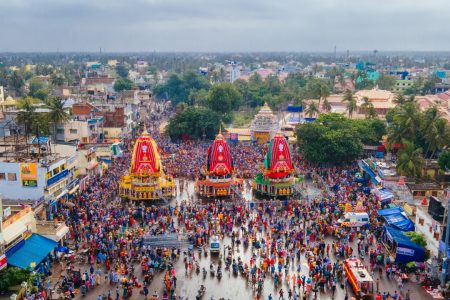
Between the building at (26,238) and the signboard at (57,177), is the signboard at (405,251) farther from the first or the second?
the signboard at (57,177)

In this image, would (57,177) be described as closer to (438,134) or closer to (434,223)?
(434,223)

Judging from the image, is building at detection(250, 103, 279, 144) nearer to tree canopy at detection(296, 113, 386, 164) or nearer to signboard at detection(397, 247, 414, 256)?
tree canopy at detection(296, 113, 386, 164)

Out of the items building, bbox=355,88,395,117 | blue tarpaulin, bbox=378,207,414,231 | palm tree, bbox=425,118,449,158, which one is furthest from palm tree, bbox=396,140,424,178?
building, bbox=355,88,395,117

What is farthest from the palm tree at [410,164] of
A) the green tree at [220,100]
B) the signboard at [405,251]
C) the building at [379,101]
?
the green tree at [220,100]

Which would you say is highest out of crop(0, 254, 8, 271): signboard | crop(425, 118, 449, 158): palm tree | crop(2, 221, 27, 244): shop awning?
crop(425, 118, 449, 158): palm tree

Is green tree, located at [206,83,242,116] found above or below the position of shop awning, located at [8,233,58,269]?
above

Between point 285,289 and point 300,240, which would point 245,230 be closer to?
point 300,240
